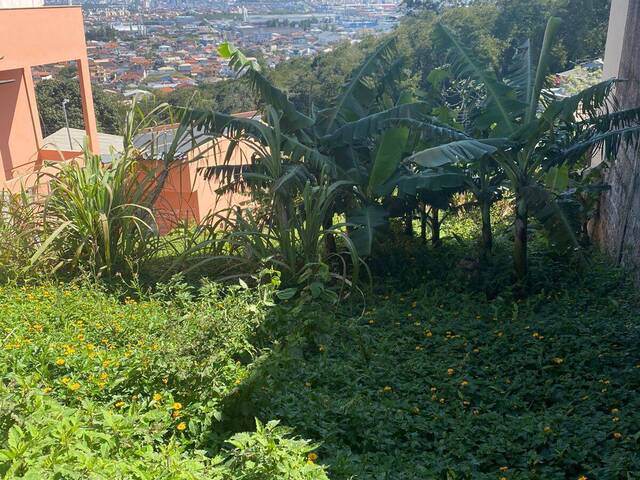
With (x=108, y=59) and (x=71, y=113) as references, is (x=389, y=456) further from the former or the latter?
(x=108, y=59)

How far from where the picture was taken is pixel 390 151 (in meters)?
7.07

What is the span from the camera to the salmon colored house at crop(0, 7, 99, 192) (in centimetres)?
1240

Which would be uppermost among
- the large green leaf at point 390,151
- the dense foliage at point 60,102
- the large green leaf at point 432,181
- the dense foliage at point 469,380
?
the large green leaf at point 390,151

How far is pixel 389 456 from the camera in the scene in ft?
12.8

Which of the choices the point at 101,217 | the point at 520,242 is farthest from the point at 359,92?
the point at 101,217

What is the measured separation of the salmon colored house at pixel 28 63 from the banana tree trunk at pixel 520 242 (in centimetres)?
837

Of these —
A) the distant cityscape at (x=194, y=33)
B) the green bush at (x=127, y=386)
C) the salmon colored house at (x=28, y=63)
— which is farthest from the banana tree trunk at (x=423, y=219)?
the distant cityscape at (x=194, y=33)

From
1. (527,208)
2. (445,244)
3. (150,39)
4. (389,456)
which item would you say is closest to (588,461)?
(389,456)

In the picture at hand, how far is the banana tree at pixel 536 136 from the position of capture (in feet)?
20.7

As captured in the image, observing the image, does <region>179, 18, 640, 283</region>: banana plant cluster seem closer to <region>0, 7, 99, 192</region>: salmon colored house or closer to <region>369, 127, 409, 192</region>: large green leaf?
<region>369, 127, 409, 192</region>: large green leaf

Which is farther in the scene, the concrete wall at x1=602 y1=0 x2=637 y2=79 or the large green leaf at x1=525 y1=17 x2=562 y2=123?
the concrete wall at x1=602 y1=0 x2=637 y2=79

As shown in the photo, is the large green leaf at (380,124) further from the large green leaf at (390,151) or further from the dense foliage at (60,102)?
the dense foliage at (60,102)

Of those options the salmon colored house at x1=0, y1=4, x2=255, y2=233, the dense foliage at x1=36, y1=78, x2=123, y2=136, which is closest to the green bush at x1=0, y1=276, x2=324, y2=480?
the salmon colored house at x1=0, y1=4, x2=255, y2=233

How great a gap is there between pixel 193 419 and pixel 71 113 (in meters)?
28.0
